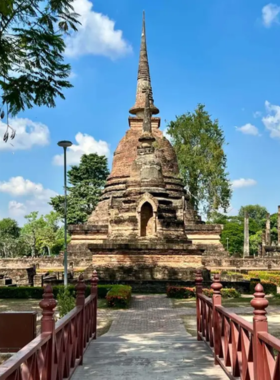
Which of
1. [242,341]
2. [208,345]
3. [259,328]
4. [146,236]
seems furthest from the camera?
[146,236]

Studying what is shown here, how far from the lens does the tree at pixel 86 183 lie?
52.3m

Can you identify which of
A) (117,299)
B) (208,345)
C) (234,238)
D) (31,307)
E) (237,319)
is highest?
(234,238)

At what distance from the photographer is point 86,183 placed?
54.2 metres

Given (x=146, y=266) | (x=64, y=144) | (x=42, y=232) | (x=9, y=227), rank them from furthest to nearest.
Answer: (x=9, y=227) < (x=42, y=232) < (x=146, y=266) < (x=64, y=144)

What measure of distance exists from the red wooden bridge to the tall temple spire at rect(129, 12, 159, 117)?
32.7 metres

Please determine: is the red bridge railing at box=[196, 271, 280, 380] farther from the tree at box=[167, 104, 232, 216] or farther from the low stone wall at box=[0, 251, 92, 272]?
the tree at box=[167, 104, 232, 216]

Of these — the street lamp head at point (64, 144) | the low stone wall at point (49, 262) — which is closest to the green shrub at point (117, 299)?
the street lamp head at point (64, 144)

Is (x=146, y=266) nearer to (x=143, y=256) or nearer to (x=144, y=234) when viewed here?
(x=143, y=256)

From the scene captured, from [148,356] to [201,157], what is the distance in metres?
33.2

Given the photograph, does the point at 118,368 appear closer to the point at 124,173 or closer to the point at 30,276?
the point at 30,276

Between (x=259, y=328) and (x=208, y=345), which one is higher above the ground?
(x=259, y=328)

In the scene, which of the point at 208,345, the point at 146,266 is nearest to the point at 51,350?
the point at 208,345

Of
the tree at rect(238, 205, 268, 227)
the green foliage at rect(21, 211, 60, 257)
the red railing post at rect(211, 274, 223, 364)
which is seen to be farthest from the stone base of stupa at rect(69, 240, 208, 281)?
the tree at rect(238, 205, 268, 227)

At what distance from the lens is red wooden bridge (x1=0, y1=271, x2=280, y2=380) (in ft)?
12.2
